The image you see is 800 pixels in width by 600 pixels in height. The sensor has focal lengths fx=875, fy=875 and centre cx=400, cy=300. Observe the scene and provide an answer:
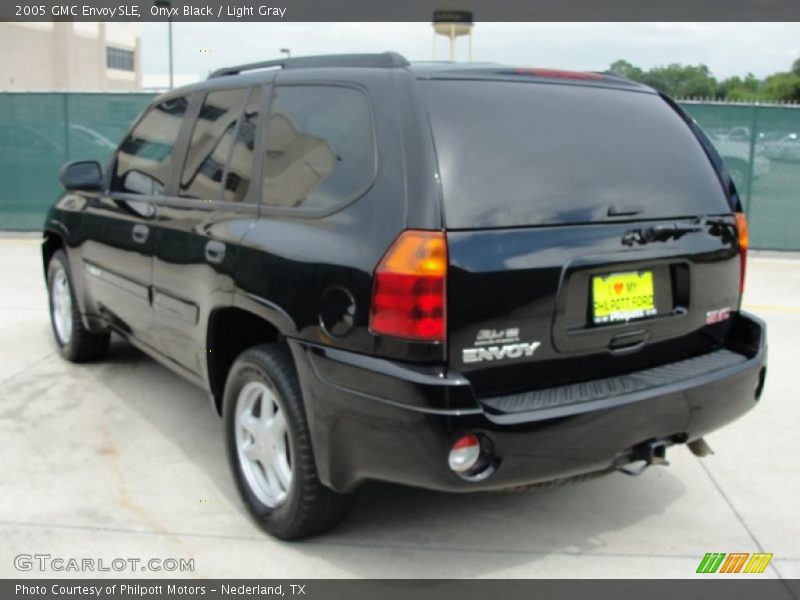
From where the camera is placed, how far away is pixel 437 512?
12.4 ft

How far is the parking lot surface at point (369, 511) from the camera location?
3.37 m

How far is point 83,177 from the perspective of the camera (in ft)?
17.0

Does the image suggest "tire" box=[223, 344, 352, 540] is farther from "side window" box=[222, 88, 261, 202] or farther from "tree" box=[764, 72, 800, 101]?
"tree" box=[764, 72, 800, 101]

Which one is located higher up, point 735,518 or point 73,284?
point 73,284

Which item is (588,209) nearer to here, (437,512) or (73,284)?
(437,512)

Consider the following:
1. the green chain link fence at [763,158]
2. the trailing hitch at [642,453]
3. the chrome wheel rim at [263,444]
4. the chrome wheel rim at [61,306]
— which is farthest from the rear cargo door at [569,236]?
the green chain link fence at [763,158]

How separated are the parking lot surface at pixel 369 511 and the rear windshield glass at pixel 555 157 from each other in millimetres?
1328

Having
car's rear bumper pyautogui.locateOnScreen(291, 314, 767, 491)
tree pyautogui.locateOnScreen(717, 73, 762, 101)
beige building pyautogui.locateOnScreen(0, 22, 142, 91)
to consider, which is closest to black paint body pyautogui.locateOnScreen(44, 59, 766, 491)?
car's rear bumper pyautogui.locateOnScreen(291, 314, 767, 491)

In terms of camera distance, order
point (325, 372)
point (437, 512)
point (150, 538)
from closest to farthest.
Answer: point (325, 372), point (150, 538), point (437, 512)

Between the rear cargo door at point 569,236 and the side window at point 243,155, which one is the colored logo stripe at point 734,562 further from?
the side window at point 243,155
